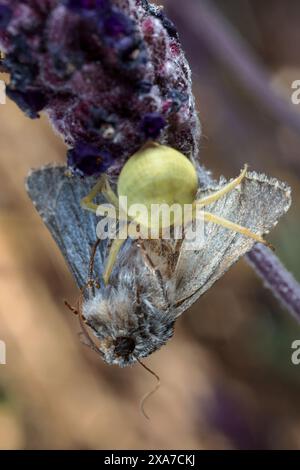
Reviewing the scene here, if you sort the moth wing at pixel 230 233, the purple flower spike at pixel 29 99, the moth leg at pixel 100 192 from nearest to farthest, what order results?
1. the purple flower spike at pixel 29 99
2. the moth leg at pixel 100 192
3. the moth wing at pixel 230 233

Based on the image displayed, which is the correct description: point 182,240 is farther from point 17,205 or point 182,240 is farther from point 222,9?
point 222,9

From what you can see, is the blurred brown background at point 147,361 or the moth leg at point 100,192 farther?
the blurred brown background at point 147,361

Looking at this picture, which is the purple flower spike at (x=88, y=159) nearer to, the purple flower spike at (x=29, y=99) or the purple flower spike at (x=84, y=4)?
the purple flower spike at (x=29, y=99)

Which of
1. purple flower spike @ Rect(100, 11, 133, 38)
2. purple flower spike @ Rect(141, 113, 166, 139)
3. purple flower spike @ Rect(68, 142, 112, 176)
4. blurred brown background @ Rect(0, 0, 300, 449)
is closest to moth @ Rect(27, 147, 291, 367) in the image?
purple flower spike @ Rect(68, 142, 112, 176)

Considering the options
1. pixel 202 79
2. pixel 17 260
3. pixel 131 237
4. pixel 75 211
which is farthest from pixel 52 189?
pixel 202 79

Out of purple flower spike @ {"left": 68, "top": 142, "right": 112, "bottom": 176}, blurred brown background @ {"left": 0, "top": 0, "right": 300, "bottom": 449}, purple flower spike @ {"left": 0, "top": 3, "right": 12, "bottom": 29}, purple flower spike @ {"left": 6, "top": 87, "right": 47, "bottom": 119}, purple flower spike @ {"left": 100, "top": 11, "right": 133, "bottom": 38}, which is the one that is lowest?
Answer: blurred brown background @ {"left": 0, "top": 0, "right": 300, "bottom": 449}

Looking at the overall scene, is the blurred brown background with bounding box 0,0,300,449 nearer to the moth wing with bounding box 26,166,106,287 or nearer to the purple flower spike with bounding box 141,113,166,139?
the moth wing with bounding box 26,166,106,287

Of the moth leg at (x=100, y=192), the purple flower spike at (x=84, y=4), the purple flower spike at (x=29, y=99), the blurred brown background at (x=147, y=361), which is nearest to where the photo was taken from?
the purple flower spike at (x=84, y=4)

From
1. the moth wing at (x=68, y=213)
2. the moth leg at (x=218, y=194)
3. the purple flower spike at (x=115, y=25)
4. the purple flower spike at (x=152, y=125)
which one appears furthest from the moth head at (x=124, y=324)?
the purple flower spike at (x=115, y=25)
